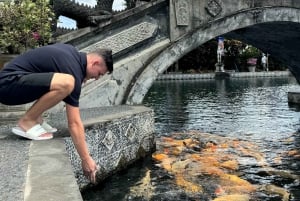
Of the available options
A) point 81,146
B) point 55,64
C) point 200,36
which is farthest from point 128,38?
point 81,146

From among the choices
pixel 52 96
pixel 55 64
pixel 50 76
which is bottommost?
pixel 52 96

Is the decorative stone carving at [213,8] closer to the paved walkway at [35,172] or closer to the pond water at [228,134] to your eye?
the pond water at [228,134]

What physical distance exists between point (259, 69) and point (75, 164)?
56637 millimetres

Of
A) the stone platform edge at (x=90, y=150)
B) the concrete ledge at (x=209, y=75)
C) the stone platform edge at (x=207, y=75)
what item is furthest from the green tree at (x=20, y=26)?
the concrete ledge at (x=209, y=75)

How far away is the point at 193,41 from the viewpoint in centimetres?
1170

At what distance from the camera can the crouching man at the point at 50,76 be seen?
15.2 feet

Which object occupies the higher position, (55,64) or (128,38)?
(128,38)

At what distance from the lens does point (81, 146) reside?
4250 millimetres

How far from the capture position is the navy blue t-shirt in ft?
15.5

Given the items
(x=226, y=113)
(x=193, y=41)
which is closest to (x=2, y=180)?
(x=193, y=41)

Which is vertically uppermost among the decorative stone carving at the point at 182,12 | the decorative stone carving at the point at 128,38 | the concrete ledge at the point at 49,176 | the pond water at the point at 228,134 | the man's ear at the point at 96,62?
the decorative stone carving at the point at 182,12

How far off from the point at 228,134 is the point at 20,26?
7.84 m

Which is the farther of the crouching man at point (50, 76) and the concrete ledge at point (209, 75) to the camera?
the concrete ledge at point (209, 75)

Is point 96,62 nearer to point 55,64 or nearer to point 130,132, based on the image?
point 55,64
